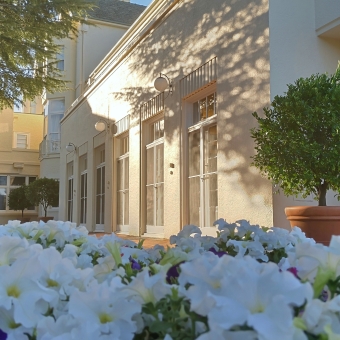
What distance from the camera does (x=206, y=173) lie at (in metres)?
6.69

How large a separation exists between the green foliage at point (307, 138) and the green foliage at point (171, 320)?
12.1 ft

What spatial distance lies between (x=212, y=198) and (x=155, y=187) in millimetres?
2094

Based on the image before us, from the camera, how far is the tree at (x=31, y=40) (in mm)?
6801

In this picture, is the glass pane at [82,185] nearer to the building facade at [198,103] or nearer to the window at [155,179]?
the building facade at [198,103]

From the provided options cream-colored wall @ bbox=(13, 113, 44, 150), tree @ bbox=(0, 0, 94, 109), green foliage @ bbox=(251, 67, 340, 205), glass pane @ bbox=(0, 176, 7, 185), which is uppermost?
cream-colored wall @ bbox=(13, 113, 44, 150)

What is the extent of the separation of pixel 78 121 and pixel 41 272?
14.0m

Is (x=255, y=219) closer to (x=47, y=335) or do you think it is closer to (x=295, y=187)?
(x=295, y=187)

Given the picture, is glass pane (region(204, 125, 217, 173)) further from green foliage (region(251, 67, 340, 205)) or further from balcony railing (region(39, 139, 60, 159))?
balcony railing (region(39, 139, 60, 159))

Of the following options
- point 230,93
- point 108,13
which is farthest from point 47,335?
point 108,13

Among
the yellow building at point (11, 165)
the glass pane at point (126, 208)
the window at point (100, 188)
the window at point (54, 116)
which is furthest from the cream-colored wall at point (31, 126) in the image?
the glass pane at point (126, 208)

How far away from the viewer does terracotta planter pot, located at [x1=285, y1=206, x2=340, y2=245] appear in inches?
157

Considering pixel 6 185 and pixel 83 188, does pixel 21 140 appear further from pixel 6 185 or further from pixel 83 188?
pixel 83 188

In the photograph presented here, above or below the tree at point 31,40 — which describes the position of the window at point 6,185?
below

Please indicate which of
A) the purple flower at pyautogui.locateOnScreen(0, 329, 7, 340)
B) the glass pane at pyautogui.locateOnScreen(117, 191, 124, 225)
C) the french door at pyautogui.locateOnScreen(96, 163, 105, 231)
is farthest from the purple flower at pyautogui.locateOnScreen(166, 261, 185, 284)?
the french door at pyautogui.locateOnScreen(96, 163, 105, 231)
